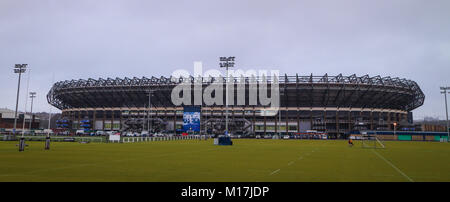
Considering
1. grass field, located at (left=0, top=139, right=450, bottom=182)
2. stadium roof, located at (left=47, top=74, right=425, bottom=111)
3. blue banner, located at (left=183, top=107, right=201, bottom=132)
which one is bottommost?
grass field, located at (left=0, top=139, right=450, bottom=182)

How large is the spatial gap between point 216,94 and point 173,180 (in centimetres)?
9971

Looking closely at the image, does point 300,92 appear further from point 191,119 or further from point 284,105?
point 191,119

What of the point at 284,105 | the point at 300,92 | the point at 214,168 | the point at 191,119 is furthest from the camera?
the point at 284,105

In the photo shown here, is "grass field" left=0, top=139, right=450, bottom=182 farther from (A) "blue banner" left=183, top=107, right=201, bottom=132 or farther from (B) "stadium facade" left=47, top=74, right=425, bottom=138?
(B) "stadium facade" left=47, top=74, right=425, bottom=138

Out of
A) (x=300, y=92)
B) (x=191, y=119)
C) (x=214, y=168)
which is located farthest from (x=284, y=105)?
(x=214, y=168)

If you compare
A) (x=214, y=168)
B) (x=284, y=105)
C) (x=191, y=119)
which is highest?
(x=284, y=105)

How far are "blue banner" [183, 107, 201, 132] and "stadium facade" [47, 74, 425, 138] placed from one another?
4115cm

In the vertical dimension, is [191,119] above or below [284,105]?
below

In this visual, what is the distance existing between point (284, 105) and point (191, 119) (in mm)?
55713

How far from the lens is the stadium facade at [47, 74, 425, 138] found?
103 metres

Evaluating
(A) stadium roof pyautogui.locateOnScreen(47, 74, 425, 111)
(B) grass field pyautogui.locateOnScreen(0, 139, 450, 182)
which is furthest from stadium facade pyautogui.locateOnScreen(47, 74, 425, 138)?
(B) grass field pyautogui.locateOnScreen(0, 139, 450, 182)

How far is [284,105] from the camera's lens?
11319cm
